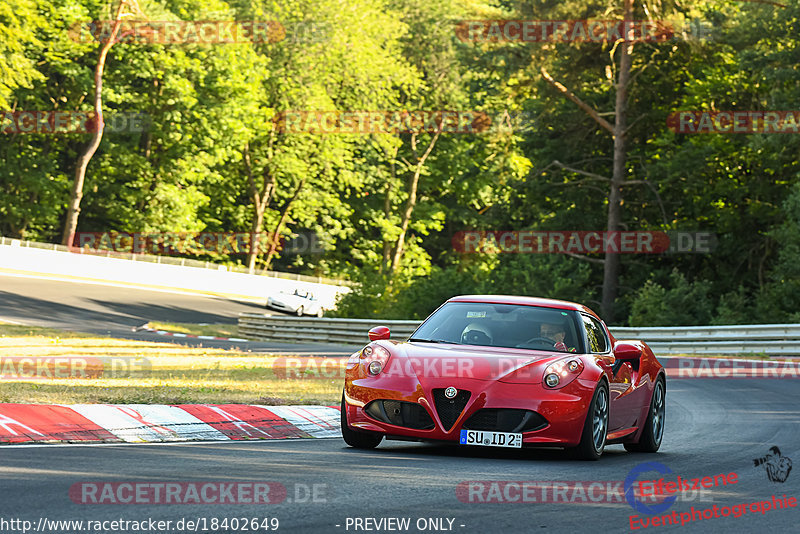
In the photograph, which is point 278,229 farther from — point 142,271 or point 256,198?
point 142,271

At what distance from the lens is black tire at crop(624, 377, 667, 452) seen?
10438mm

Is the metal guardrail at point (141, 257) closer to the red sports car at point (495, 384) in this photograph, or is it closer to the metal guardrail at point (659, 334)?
the metal guardrail at point (659, 334)

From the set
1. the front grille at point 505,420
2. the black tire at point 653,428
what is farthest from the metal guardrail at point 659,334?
the front grille at point 505,420

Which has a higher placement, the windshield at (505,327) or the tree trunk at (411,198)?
the tree trunk at (411,198)

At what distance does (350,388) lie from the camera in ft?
29.8

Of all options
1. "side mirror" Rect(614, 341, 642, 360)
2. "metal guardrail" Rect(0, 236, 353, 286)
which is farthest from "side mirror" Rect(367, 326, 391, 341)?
"metal guardrail" Rect(0, 236, 353, 286)

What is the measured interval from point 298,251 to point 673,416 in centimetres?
6044

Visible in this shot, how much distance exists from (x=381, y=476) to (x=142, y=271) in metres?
45.3

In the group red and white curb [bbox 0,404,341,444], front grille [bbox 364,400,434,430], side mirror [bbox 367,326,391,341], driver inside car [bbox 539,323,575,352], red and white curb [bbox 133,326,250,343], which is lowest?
red and white curb [bbox 133,326,250,343]

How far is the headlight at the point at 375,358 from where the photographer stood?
29.5 feet

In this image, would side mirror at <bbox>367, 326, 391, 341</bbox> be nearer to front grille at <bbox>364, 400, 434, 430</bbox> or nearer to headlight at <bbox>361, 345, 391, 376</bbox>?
headlight at <bbox>361, 345, 391, 376</bbox>

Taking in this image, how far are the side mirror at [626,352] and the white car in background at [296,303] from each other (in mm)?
41313

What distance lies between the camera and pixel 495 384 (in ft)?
28.2

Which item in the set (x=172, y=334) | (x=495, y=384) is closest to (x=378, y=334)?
(x=495, y=384)
